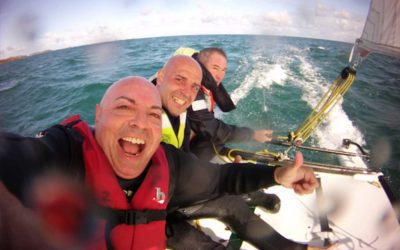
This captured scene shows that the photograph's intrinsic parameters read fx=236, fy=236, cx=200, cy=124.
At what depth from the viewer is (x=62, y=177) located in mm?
1090

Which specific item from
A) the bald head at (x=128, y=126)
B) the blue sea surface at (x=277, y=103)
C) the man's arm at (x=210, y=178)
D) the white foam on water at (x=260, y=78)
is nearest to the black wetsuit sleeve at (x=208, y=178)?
the man's arm at (x=210, y=178)

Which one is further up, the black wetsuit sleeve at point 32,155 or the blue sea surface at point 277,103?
the black wetsuit sleeve at point 32,155

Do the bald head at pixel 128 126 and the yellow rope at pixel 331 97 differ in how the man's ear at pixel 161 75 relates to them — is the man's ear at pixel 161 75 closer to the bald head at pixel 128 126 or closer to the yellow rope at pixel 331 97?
the bald head at pixel 128 126

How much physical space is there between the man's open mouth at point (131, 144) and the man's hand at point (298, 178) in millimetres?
869

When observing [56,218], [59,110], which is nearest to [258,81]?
[59,110]

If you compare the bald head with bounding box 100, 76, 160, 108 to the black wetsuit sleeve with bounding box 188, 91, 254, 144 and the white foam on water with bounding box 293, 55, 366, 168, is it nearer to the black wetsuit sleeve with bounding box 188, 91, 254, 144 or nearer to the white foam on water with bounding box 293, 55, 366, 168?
the black wetsuit sleeve with bounding box 188, 91, 254, 144

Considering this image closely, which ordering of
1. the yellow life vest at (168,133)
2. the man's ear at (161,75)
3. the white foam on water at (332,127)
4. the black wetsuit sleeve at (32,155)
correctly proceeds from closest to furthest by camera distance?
1. the black wetsuit sleeve at (32,155)
2. the yellow life vest at (168,133)
3. the man's ear at (161,75)
4. the white foam on water at (332,127)

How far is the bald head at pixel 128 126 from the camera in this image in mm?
1324

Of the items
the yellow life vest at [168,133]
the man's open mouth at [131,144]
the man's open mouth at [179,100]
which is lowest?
the yellow life vest at [168,133]

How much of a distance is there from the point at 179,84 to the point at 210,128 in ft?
2.58

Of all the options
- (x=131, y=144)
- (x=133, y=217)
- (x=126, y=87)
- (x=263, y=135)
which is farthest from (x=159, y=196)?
(x=263, y=135)

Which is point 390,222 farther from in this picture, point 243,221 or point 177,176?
point 177,176

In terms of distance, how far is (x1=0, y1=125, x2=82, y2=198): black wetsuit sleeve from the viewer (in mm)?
801

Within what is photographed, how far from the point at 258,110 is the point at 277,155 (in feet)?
13.2
